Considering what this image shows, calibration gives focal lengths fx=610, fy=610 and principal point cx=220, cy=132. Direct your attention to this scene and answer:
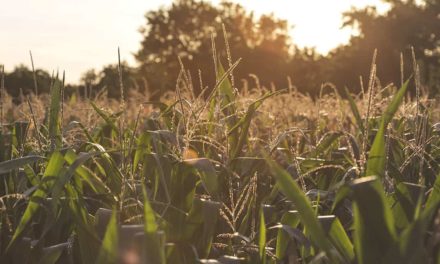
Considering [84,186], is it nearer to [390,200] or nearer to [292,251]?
[292,251]

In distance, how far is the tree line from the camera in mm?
39781

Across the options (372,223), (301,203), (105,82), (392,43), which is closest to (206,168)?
(301,203)

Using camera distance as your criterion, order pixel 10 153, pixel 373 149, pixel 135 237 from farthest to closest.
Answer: pixel 10 153 → pixel 373 149 → pixel 135 237

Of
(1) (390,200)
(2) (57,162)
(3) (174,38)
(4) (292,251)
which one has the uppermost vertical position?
(3) (174,38)

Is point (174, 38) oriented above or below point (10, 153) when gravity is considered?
above

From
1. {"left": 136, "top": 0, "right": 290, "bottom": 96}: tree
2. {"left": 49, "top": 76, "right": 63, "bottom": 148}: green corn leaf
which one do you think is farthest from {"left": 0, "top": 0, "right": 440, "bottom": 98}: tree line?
{"left": 49, "top": 76, "right": 63, "bottom": 148}: green corn leaf

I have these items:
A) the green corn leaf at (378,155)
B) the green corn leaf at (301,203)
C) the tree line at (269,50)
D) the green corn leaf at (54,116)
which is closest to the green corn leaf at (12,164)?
the green corn leaf at (54,116)

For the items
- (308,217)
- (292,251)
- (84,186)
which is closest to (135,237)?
(308,217)

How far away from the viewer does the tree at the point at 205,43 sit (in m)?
48.5

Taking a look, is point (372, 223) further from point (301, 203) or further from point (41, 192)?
point (41, 192)

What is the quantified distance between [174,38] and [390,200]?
5222cm

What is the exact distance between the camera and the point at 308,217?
1590 mm

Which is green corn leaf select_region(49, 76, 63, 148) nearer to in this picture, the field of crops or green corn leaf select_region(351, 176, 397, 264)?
the field of crops

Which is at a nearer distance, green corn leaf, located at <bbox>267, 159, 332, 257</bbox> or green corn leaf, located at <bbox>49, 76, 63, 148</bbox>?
green corn leaf, located at <bbox>267, 159, 332, 257</bbox>
